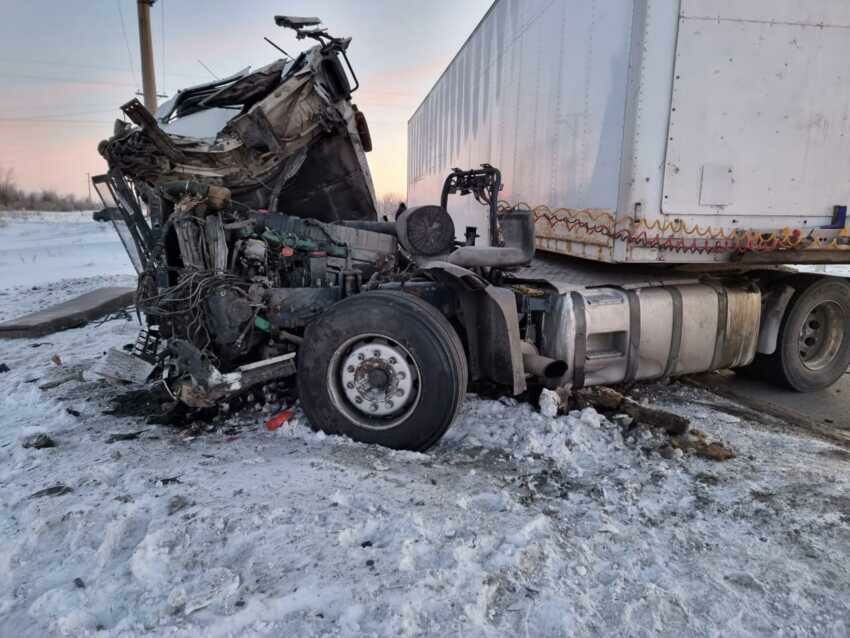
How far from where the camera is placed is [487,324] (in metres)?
3.69

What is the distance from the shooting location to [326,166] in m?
4.92

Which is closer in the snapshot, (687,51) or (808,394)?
(687,51)

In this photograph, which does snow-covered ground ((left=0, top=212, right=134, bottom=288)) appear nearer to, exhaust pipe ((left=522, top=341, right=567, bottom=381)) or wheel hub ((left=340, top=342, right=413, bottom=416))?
wheel hub ((left=340, top=342, right=413, bottom=416))

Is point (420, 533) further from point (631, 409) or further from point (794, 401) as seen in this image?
point (794, 401)

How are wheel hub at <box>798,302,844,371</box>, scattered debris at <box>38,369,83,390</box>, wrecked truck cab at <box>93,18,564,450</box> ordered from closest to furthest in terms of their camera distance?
1. wrecked truck cab at <box>93,18,564,450</box>
2. scattered debris at <box>38,369,83,390</box>
3. wheel hub at <box>798,302,844,371</box>

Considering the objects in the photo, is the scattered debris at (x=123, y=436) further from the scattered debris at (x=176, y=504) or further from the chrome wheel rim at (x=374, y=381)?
the chrome wheel rim at (x=374, y=381)

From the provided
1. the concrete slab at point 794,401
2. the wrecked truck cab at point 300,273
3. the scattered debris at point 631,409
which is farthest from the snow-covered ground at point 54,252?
the concrete slab at point 794,401

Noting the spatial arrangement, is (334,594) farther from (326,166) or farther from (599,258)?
(326,166)

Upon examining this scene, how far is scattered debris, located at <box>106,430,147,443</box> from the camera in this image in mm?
3555

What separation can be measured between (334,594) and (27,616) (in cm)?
105

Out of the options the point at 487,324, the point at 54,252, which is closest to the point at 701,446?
the point at 487,324

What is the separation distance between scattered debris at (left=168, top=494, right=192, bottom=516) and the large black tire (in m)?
5.09

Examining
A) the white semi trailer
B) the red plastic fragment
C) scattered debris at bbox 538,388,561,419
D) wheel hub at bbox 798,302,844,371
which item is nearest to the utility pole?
the white semi trailer

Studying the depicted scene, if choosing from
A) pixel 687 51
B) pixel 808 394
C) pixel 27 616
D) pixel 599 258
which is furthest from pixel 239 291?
pixel 808 394
